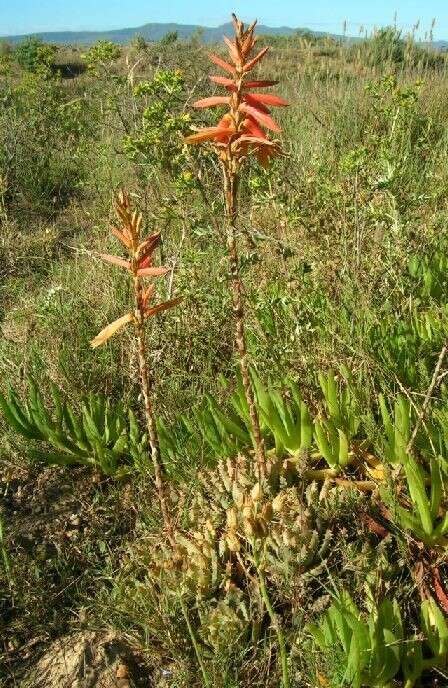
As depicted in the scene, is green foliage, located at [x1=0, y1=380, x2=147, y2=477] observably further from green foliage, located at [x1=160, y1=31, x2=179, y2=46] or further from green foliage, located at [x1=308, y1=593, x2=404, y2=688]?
green foliage, located at [x1=160, y1=31, x2=179, y2=46]

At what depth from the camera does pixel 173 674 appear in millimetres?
1788

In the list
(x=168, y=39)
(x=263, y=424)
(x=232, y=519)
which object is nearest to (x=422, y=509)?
(x=232, y=519)

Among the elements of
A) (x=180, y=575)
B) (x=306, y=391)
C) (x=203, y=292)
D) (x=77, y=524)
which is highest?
(x=203, y=292)

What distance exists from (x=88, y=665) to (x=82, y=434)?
978 millimetres

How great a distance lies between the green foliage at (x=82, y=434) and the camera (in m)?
2.54

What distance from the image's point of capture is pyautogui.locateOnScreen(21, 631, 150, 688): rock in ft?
5.95

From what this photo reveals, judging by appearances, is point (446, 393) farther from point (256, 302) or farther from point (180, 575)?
point (180, 575)

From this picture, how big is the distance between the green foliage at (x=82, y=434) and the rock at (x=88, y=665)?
0.71 meters

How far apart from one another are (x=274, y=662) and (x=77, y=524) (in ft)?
3.27

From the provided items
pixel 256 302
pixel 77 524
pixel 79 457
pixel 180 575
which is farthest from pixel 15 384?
pixel 180 575

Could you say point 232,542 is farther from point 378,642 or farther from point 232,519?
point 378,642

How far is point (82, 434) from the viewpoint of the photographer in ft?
8.57

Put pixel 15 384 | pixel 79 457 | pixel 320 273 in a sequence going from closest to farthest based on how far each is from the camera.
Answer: pixel 79 457 < pixel 15 384 < pixel 320 273

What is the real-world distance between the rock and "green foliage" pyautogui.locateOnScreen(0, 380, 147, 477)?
71 cm
